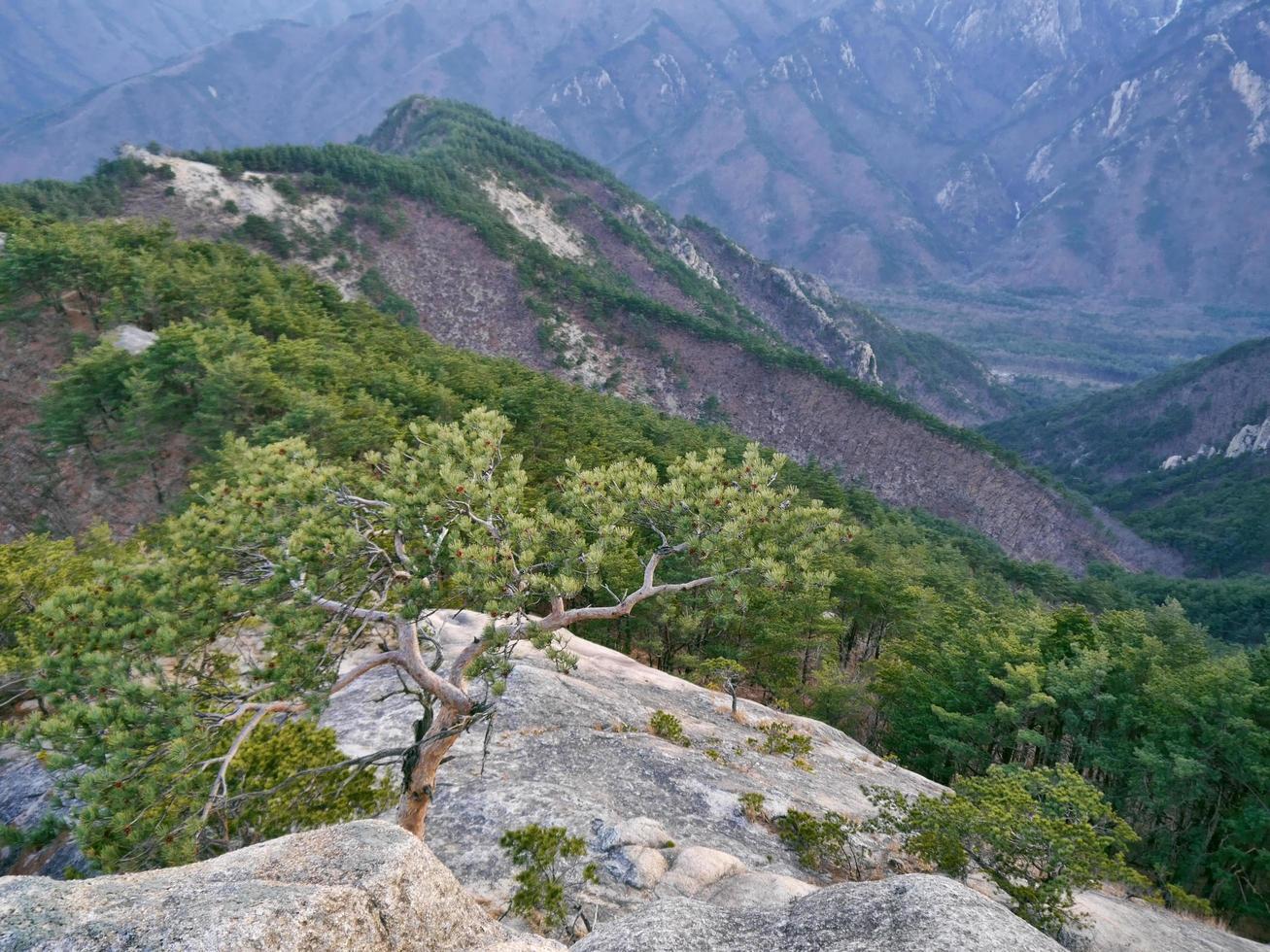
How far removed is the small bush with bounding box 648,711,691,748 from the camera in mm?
16094

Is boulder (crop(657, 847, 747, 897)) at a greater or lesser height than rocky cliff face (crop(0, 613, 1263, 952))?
lesser

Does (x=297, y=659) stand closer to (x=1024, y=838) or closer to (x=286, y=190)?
(x=1024, y=838)

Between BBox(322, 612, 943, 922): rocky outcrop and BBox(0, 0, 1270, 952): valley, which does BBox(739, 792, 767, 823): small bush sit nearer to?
BBox(0, 0, 1270, 952): valley

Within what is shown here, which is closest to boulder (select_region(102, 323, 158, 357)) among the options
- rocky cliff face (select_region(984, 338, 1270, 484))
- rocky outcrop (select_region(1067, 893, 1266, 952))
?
rocky outcrop (select_region(1067, 893, 1266, 952))

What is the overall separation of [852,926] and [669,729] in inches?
367

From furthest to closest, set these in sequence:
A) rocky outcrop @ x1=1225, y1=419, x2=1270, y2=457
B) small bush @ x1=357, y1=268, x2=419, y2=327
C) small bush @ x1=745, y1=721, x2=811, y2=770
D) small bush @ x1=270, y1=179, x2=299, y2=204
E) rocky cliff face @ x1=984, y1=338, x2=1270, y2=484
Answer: rocky cliff face @ x1=984, y1=338, x2=1270, y2=484
rocky outcrop @ x1=1225, y1=419, x2=1270, y2=457
small bush @ x1=270, y1=179, x2=299, y2=204
small bush @ x1=357, y1=268, x2=419, y2=327
small bush @ x1=745, y1=721, x2=811, y2=770

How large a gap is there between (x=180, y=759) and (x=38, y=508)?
99.0 ft

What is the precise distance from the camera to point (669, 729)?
16.2m

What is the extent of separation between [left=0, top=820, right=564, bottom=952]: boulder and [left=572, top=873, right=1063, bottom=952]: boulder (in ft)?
3.62

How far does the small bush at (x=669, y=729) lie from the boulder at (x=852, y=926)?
8304 mm

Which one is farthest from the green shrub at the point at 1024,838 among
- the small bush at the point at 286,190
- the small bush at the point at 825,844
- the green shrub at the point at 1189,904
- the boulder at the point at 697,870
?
the small bush at the point at 286,190

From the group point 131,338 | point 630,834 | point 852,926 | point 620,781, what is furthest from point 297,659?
point 131,338

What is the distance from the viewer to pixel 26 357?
34.3 m

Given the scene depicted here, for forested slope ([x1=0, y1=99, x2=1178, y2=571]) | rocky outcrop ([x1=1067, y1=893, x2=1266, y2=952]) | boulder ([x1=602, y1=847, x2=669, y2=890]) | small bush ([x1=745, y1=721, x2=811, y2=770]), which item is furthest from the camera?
forested slope ([x1=0, y1=99, x2=1178, y2=571])
